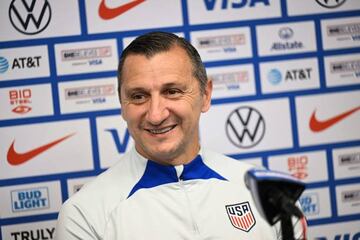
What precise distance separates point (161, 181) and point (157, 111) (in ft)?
0.81

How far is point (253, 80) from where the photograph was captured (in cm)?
201

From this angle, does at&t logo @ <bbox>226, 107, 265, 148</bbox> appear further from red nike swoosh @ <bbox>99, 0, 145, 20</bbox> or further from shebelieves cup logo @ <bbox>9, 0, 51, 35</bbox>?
shebelieves cup logo @ <bbox>9, 0, 51, 35</bbox>

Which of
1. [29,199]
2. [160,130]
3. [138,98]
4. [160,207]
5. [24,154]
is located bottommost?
[29,199]

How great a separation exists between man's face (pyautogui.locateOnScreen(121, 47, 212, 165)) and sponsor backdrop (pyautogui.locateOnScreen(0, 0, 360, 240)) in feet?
2.26

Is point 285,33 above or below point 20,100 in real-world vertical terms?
above

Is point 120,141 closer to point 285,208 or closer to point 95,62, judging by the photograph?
point 95,62

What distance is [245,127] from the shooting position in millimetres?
2008

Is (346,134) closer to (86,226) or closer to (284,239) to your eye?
(86,226)

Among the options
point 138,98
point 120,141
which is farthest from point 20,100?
point 138,98

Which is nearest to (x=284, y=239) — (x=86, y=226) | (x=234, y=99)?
(x=86, y=226)

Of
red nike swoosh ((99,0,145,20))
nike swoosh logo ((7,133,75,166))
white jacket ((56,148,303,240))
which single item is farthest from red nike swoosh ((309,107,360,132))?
nike swoosh logo ((7,133,75,166))

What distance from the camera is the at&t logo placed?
2.00 metres

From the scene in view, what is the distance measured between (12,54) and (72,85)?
0.31 m

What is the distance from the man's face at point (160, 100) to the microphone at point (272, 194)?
576 mm
